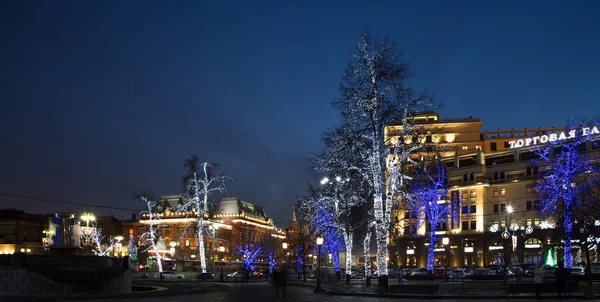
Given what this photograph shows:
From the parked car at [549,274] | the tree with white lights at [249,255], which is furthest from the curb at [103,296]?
the tree with white lights at [249,255]

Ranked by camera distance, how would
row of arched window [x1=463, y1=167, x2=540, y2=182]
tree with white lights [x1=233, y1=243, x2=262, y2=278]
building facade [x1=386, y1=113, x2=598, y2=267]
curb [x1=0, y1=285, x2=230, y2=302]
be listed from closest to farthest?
1. curb [x1=0, y1=285, x2=230, y2=302]
2. tree with white lights [x1=233, y1=243, x2=262, y2=278]
3. building facade [x1=386, y1=113, x2=598, y2=267]
4. row of arched window [x1=463, y1=167, x2=540, y2=182]

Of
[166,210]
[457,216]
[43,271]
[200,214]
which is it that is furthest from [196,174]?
[166,210]

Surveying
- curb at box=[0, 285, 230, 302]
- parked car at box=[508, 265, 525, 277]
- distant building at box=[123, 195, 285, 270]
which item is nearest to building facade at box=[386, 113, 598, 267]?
parked car at box=[508, 265, 525, 277]

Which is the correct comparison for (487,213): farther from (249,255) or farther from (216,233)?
(216,233)

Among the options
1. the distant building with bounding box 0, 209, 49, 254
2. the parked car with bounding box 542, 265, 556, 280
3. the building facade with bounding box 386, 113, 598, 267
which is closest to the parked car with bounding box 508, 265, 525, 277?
the parked car with bounding box 542, 265, 556, 280

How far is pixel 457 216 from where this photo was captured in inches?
4149

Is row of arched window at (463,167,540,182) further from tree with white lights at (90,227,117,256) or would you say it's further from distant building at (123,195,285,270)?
tree with white lights at (90,227,117,256)

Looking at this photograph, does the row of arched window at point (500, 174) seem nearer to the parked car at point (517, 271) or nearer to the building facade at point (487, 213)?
the building facade at point (487, 213)

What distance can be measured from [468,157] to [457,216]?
11.7 meters

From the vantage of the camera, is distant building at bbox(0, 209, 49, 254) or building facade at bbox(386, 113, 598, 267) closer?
building facade at bbox(386, 113, 598, 267)

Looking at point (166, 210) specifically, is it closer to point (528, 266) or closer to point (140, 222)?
point (140, 222)


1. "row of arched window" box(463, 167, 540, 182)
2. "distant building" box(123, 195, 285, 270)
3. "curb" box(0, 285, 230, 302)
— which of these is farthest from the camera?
"distant building" box(123, 195, 285, 270)

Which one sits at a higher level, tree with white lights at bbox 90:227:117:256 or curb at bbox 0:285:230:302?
curb at bbox 0:285:230:302

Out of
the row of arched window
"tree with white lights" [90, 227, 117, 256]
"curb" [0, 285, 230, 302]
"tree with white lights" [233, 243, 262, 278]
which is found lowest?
"tree with white lights" [233, 243, 262, 278]
